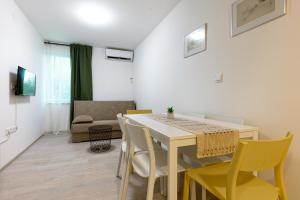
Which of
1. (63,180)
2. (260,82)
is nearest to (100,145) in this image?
(63,180)

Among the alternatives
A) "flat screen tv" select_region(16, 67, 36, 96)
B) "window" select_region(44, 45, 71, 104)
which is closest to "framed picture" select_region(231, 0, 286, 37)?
"flat screen tv" select_region(16, 67, 36, 96)

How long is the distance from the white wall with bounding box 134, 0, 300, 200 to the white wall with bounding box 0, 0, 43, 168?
2387 mm

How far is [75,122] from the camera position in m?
3.57

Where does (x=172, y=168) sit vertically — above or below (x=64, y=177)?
above

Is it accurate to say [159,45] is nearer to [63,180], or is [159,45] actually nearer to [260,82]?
[260,82]

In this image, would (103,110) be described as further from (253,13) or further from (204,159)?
(253,13)

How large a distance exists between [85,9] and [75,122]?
2.23 meters

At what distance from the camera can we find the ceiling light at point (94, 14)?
2.68 meters

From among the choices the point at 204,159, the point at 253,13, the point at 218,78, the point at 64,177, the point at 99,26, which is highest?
the point at 99,26

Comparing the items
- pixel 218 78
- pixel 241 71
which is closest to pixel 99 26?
pixel 218 78

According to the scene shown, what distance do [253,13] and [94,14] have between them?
8.08 ft

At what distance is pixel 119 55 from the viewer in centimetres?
480

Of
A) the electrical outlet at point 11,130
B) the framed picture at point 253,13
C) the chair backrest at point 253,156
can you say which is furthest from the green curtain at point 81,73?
the chair backrest at point 253,156

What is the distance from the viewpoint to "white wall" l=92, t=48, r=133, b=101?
472 centimetres
